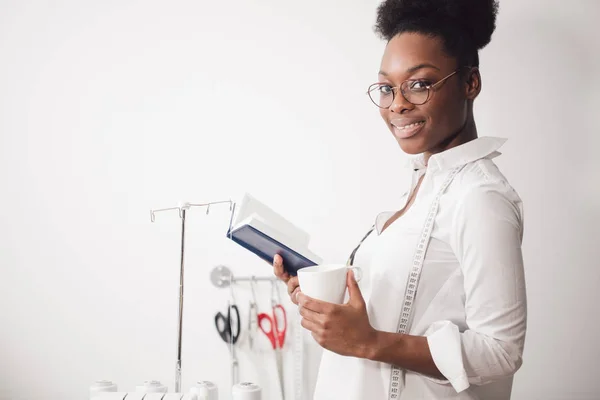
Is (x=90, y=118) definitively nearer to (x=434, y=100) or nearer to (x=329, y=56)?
(x=329, y=56)

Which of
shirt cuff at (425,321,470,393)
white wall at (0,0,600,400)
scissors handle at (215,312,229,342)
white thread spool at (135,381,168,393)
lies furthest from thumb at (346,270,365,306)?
scissors handle at (215,312,229,342)

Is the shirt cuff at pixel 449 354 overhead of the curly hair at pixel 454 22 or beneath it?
beneath

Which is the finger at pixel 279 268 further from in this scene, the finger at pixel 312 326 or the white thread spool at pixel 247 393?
the white thread spool at pixel 247 393

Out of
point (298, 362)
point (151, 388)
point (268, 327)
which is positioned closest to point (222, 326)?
point (268, 327)

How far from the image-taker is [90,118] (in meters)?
1.77

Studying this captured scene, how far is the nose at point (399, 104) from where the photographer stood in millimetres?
903

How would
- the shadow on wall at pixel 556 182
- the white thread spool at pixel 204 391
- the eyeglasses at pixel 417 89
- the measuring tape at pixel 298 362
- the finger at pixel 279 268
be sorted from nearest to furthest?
the eyeglasses at pixel 417 89 < the finger at pixel 279 268 < the white thread spool at pixel 204 391 < the shadow on wall at pixel 556 182 < the measuring tape at pixel 298 362

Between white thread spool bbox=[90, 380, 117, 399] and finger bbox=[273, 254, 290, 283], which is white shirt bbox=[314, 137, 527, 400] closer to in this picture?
finger bbox=[273, 254, 290, 283]

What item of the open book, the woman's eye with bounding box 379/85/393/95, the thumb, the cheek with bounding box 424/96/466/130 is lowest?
the thumb

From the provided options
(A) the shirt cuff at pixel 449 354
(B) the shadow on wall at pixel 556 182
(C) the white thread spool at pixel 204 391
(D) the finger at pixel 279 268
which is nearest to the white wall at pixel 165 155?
(B) the shadow on wall at pixel 556 182

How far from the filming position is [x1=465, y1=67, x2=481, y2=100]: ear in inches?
36.1

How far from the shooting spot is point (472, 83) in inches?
36.3

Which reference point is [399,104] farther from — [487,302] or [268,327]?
[268,327]

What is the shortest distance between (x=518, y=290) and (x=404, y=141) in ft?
1.02
